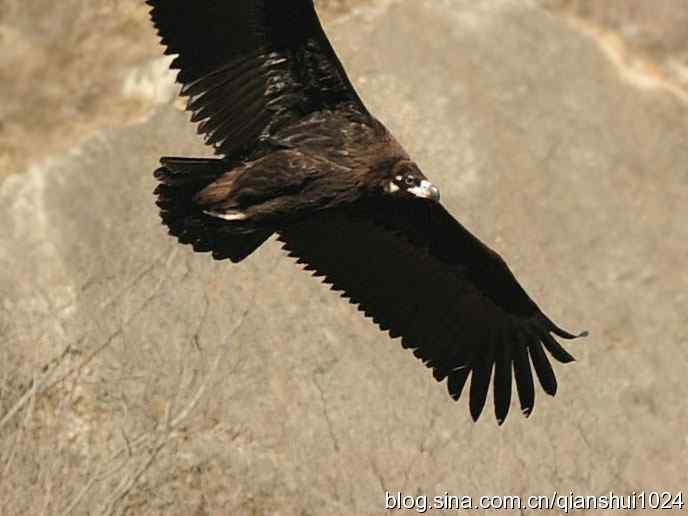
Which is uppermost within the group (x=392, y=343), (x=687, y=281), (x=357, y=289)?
(x=357, y=289)

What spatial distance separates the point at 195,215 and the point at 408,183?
1196 millimetres

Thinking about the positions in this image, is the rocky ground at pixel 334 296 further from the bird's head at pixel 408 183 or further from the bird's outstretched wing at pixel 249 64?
the bird's head at pixel 408 183

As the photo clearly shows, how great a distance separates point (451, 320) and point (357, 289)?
0.58 metres

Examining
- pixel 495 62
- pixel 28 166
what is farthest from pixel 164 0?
pixel 495 62

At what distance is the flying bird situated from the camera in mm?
11078

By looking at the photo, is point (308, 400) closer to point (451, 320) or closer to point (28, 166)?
point (451, 320)

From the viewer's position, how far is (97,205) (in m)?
13.5

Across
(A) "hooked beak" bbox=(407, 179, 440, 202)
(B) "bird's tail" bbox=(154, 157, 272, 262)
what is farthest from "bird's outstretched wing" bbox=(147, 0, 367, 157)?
(A) "hooked beak" bbox=(407, 179, 440, 202)

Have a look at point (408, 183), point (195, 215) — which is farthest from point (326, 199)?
point (195, 215)

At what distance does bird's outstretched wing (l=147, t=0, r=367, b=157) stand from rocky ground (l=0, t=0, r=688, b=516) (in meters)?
1.67

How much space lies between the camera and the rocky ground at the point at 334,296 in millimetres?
12141

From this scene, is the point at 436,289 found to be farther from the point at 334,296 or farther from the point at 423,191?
the point at 334,296

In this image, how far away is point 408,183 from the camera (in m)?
11.1

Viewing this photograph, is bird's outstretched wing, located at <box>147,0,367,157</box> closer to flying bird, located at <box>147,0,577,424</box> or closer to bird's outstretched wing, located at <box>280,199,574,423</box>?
flying bird, located at <box>147,0,577,424</box>
